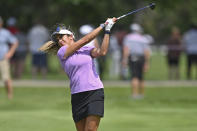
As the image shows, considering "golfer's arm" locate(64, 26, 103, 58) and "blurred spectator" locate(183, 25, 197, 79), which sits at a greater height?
"blurred spectator" locate(183, 25, 197, 79)

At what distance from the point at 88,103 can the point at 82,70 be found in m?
0.41

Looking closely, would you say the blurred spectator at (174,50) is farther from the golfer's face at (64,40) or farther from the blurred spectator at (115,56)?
the golfer's face at (64,40)

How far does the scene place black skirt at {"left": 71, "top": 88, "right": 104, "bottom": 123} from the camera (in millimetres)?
8469

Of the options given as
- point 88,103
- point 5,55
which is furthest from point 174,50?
point 88,103

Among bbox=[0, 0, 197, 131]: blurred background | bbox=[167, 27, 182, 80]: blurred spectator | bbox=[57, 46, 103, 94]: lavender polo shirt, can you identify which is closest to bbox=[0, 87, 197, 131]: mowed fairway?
bbox=[0, 0, 197, 131]: blurred background

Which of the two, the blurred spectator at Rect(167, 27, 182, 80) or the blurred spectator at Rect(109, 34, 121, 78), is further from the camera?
the blurred spectator at Rect(109, 34, 121, 78)

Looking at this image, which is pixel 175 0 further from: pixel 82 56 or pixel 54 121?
pixel 82 56

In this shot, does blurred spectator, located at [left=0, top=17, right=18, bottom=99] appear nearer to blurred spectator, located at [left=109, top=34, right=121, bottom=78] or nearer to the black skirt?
blurred spectator, located at [left=109, top=34, right=121, bottom=78]

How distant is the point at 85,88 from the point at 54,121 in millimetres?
5168

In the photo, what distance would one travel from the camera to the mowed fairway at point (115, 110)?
12.9m

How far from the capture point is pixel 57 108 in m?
16.2

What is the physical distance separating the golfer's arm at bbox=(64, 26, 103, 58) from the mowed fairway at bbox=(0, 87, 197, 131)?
407 centimetres

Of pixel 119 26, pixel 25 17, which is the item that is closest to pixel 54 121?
pixel 119 26

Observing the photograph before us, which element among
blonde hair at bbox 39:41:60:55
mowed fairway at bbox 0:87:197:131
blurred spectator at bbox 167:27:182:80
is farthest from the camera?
blurred spectator at bbox 167:27:182:80
